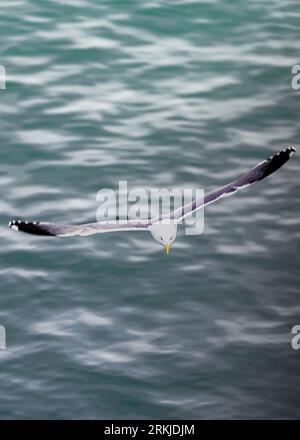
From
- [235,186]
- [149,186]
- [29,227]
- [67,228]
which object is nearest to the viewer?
[67,228]

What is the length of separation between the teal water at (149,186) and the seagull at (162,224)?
0.86 metres

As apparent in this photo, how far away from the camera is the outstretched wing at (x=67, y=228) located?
17.1m

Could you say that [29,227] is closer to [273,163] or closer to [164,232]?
[164,232]

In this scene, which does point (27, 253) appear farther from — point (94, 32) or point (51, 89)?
point (94, 32)

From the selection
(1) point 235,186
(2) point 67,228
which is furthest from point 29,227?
(1) point 235,186

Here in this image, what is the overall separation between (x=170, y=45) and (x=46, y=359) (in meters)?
7.29

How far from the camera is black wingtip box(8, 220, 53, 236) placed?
56.0ft

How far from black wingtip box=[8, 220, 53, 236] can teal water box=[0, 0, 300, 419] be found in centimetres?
129

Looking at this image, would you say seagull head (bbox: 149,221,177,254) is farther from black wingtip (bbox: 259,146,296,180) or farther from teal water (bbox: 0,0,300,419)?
black wingtip (bbox: 259,146,296,180)

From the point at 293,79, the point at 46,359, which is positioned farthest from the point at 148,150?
the point at 46,359

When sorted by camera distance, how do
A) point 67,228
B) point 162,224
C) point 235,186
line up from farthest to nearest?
point 235,186
point 162,224
point 67,228

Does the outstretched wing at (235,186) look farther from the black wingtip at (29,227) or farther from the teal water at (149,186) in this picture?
the black wingtip at (29,227)

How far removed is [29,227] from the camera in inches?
677

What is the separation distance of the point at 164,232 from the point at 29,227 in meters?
1.65
